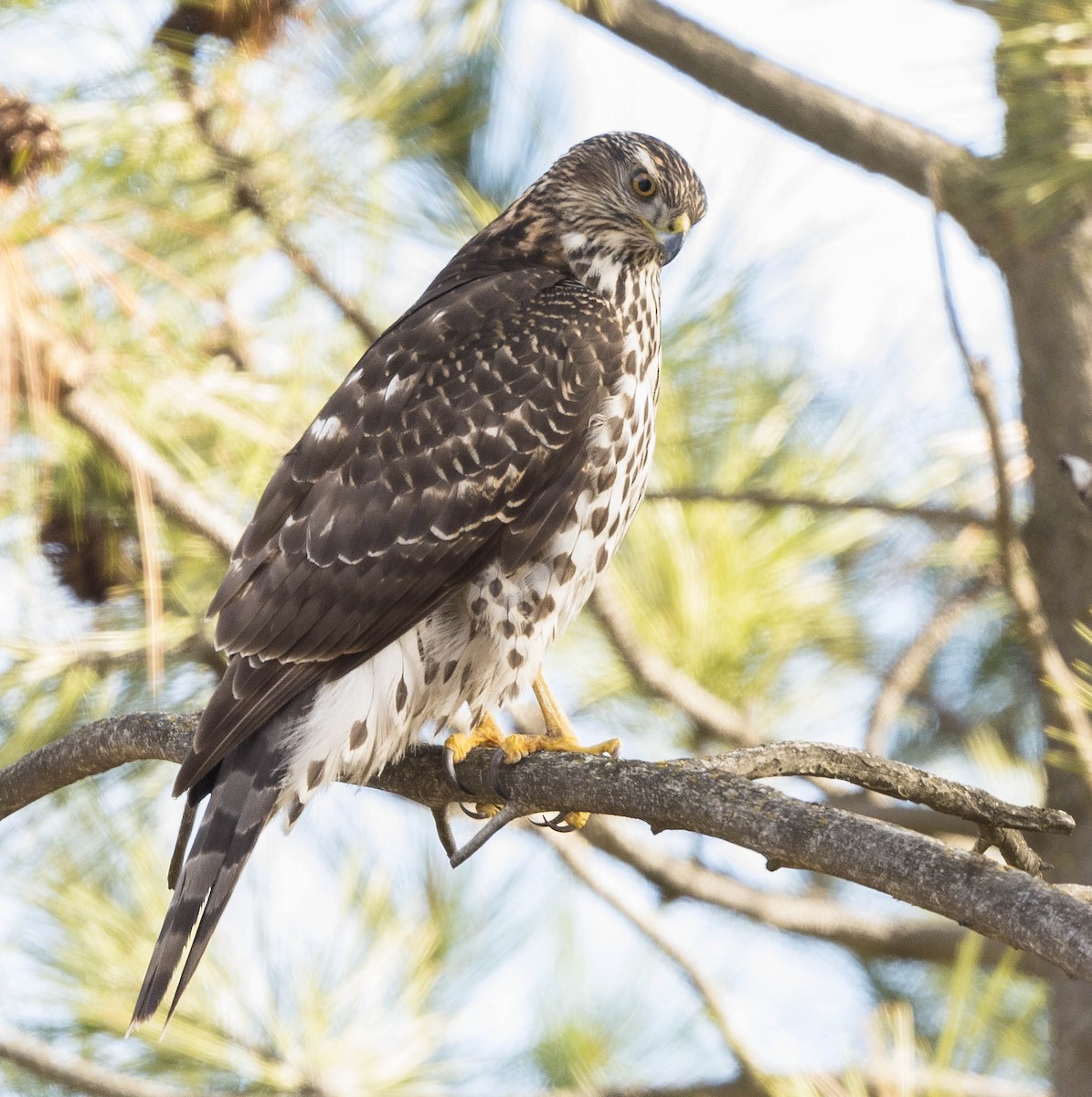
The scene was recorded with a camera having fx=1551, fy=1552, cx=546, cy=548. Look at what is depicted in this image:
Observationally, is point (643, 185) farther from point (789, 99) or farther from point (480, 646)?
point (789, 99)

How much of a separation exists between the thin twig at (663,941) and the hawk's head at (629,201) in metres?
1.67

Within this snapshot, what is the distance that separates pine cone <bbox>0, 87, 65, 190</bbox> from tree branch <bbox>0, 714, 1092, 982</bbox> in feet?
5.21

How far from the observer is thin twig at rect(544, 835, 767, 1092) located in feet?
14.5

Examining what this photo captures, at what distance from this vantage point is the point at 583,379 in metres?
3.34

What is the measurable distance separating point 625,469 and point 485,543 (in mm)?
354

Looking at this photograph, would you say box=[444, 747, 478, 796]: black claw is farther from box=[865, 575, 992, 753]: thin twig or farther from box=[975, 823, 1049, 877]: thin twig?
box=[865, 575, 992, 753]: thin twig

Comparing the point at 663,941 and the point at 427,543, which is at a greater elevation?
the point at 427,543

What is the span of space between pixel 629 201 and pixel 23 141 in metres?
1.52

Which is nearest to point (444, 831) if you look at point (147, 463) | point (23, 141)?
point (147, 463)

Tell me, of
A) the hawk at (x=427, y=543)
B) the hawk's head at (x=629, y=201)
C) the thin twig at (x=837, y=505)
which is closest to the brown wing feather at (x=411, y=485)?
the hawk at (x=427, y=543)

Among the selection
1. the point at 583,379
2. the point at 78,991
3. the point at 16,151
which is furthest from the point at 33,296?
the point at 78,991

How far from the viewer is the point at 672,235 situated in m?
3.64

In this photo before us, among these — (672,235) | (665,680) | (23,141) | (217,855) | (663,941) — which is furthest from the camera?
(665,680)

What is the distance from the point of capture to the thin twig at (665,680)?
4.44 meters
